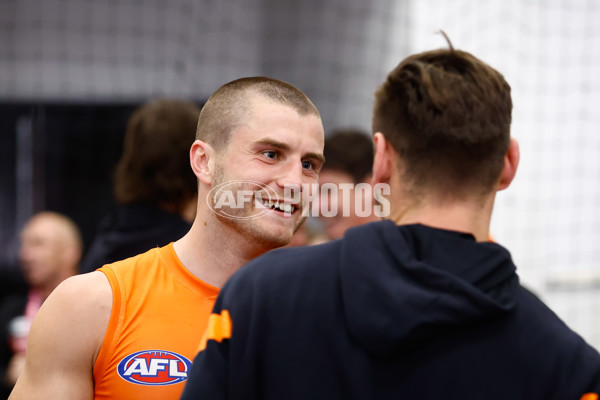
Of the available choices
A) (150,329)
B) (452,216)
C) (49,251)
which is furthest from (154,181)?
(49,251)

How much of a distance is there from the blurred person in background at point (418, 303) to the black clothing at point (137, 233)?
1.24m

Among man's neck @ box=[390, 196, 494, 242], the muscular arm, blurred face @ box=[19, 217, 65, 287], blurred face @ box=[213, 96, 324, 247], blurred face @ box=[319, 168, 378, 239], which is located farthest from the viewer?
blurred face @ box=[19, 217, 65, 287]

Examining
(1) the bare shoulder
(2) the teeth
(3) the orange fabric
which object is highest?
(2) the teeth

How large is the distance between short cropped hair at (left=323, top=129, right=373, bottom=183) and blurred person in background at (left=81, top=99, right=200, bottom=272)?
0.89 meters

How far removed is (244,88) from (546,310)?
1.01 m

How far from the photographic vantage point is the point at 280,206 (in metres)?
1.75

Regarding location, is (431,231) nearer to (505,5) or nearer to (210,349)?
(210,349)

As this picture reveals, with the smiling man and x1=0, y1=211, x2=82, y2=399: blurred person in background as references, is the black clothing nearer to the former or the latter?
the smiling man

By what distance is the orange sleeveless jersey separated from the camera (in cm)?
157

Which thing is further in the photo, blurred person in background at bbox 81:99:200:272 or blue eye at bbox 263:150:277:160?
Answer: blurred person in background at bbox 81:99:200:272

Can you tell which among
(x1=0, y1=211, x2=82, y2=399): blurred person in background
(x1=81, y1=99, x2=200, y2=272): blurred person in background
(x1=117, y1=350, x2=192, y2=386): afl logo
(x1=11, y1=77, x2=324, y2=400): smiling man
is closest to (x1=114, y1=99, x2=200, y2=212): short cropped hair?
(x1=81, y1=99, x2=200, y2=272): blurred person in background

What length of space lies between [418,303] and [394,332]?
0.19 feet

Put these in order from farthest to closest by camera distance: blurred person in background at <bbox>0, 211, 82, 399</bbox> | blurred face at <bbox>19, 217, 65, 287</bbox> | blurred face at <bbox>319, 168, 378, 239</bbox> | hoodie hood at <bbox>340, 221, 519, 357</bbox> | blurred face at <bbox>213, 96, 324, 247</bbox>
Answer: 1. blurred face at <bbox>19, 217, 65, 287</bbox>
2. blurred person in background at <bbox>0, 211, 82, 399</bbox>
3. blurred face at <bbox>319, 168, 378, 239</bbox>
4. blurred face at <bbox>213, 96, 324, 247</bbox>
5. hoodie hood at <bbox>340, 221, 519, 357</bbox>

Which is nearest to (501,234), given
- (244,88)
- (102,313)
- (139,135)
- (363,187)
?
(363,187)
